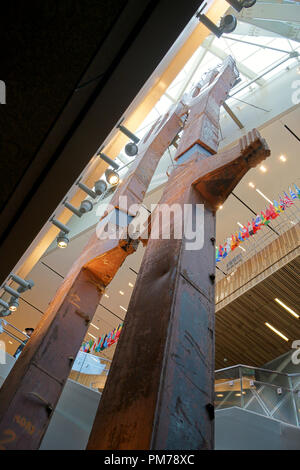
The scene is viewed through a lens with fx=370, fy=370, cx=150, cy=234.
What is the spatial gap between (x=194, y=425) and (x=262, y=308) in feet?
36.1

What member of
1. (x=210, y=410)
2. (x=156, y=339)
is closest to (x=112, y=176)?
(x=156, y=339)

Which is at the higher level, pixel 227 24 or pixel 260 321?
pixel 260 321

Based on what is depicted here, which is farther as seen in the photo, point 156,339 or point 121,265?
point 121,265

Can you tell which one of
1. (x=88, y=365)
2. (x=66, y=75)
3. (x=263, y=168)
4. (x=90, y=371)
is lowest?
(x=66, y=75)

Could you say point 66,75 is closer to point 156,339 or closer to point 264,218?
point 156,339

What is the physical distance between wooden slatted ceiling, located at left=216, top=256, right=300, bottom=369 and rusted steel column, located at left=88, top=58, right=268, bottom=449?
8171 millimetres

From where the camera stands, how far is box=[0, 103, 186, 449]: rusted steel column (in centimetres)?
350

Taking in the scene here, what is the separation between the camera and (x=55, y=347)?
425 cm

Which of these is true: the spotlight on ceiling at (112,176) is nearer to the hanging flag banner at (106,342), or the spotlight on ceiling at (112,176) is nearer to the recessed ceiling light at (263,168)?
the recessed ceiling light at (263,168)

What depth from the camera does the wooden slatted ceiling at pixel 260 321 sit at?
37.0ft

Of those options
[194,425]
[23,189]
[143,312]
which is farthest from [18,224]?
[194,425]

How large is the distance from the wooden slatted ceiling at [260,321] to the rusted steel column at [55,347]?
21.9ft

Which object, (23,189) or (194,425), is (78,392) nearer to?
(23,189)

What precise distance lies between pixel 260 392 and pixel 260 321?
6173 mm
